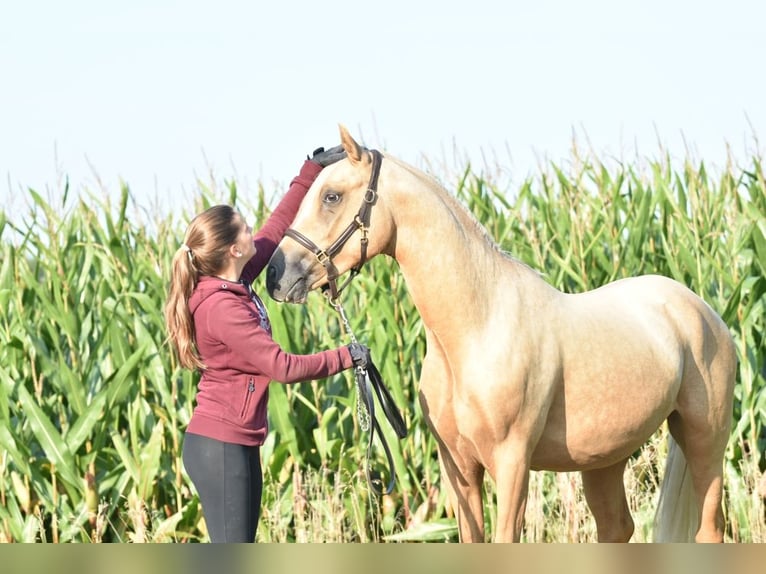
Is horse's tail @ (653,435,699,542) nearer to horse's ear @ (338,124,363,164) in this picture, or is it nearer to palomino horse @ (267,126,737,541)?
palomino horse @ (267,126,737,541)

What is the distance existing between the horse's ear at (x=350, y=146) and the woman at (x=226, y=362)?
0.46m

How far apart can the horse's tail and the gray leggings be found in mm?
1885

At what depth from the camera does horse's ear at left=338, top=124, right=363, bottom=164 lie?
3252 mm

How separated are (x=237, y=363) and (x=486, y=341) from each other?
83cm

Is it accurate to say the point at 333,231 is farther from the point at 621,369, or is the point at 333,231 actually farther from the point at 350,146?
the point at 621,369

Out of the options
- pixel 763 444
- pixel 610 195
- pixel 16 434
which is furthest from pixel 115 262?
pixel 763 444

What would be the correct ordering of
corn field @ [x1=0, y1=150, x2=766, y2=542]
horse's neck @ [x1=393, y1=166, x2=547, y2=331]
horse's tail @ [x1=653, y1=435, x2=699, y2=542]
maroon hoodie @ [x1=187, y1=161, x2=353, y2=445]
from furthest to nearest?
corn field @ [x1=0, y1=150, x2=766, y2=542] → horse's tail @ [x1=653, y1=435, x2=699, y2=542] → horse's neck @ [x1=393, y1=166, x2=547, y2=331] → maroon hoodie @ [x1=187, y1=161, x2=353, y2=445]

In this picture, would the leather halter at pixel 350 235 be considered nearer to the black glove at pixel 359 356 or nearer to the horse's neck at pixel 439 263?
the horse's neck at pixel 439 263

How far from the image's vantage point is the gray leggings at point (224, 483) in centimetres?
330

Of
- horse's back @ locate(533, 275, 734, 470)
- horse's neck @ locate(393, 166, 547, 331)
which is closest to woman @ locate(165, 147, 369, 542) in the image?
horse's neck @ locate(393, 166, 547, 331)

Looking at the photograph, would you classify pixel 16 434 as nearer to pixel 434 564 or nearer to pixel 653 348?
pixel 653 348

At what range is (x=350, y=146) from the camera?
3.28 metres

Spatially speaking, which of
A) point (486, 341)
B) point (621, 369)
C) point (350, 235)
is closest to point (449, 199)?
point (350, 235)

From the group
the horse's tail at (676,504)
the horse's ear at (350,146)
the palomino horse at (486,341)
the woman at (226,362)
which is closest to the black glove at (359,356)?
the woman at (226,362)
